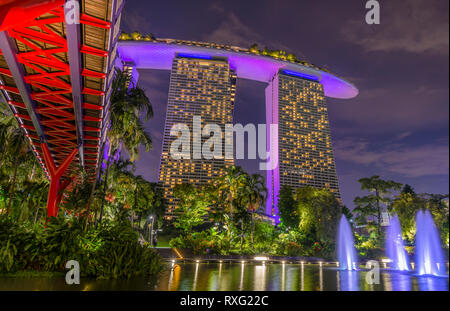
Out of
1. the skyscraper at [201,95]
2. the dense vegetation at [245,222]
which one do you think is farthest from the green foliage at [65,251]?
the skyscraper at [201,95]

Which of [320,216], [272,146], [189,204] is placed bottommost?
[320,216]

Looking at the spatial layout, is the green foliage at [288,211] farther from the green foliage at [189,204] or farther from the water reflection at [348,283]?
the water reflection at [348,283]

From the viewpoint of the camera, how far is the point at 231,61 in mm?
119438

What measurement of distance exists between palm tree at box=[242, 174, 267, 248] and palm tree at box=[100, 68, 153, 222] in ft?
67.2

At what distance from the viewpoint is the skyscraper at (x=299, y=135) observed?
116000 millimetres

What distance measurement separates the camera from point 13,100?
12891 millimetres

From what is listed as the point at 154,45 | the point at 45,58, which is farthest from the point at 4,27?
the point at 154,45

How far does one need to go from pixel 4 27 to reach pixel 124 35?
373 ft

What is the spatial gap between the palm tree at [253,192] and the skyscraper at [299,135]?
75865 mm

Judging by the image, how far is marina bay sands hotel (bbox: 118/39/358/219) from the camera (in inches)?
4289

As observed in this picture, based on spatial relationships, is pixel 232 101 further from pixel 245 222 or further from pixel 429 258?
pixel 429 258

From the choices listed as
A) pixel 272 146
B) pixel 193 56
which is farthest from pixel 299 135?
pixel 193 56

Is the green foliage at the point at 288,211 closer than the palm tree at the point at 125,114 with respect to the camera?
No

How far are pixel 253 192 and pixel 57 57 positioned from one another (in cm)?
2999
